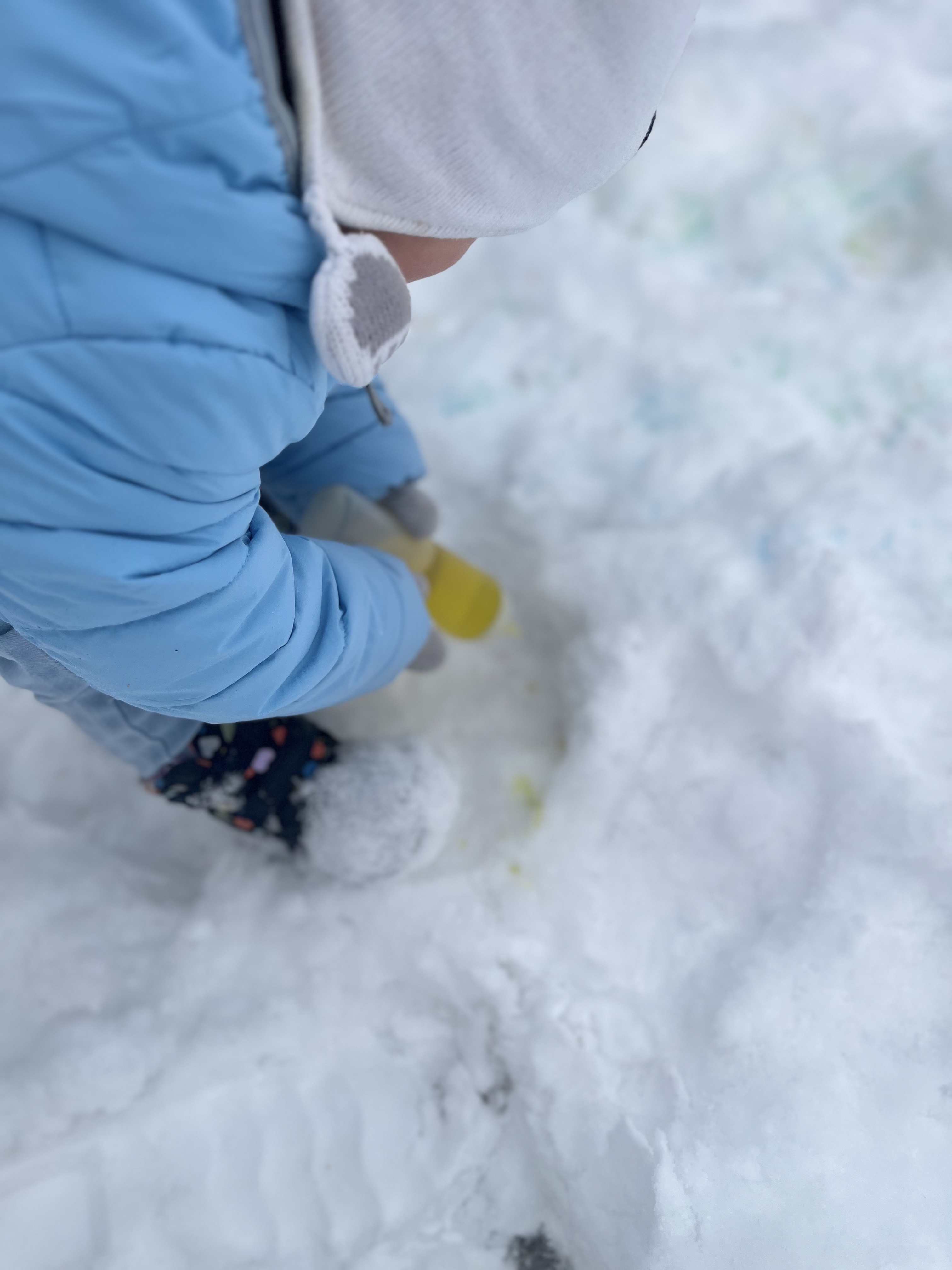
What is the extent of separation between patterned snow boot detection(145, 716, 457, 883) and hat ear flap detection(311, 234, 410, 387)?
1.36 feet

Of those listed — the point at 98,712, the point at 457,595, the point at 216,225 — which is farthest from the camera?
the point at 457,595

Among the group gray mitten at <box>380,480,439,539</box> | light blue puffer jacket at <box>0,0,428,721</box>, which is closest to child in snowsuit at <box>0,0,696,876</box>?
light blue puffer jacket at <box>0,0,428,721</box>

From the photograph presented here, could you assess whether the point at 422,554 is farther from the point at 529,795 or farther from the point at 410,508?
the point at 529,795

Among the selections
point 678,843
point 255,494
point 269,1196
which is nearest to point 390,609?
point 255,494

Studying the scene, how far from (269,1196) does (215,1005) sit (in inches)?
5.6

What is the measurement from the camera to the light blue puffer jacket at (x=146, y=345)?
35cm

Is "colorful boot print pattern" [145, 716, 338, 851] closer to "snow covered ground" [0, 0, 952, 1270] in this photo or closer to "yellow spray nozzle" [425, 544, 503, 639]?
"snow covered ground" [0, 0, 952, 1270]

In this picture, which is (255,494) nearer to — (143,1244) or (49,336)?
(49,336)

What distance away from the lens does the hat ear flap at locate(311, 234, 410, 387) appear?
41 centimetres

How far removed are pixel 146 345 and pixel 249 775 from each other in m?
0.44

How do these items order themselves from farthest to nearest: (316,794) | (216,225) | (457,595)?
(457,595) → (316,794) → (216,225)

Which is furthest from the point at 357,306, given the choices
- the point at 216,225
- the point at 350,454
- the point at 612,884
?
the point at 612,884

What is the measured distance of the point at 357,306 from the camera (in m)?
0.41

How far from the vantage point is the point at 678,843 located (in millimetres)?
750
